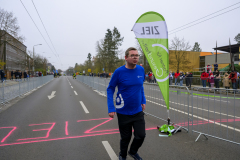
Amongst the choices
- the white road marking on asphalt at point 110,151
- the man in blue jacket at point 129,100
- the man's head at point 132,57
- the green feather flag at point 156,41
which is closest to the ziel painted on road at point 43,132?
the white road marking on asphalt at point 110,151

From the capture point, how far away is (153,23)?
4.56 metres

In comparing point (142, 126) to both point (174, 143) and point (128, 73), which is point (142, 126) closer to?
point (128, 73)

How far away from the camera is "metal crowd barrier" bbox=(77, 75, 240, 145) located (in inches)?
171

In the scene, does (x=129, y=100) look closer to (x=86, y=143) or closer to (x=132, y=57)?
(x=132, y=57)

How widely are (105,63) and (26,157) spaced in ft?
188

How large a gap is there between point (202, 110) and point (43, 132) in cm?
426

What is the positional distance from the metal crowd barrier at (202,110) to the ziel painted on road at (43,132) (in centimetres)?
183

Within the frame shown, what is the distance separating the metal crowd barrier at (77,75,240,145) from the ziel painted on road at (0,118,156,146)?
1.83 metres

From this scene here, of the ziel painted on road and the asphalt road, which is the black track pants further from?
the ziel painted on road

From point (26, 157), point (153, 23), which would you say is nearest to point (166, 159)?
point (26, 157)

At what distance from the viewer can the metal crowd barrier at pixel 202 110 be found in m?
4.34

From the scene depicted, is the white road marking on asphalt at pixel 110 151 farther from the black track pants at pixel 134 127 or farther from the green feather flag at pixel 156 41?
the green feather flag at pixel 156 41

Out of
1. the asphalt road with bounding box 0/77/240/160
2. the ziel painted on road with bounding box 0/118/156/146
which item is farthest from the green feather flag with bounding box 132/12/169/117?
the ziel painted on road with bounding box 0/118/156/146

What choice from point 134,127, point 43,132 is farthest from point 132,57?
point 43,132
